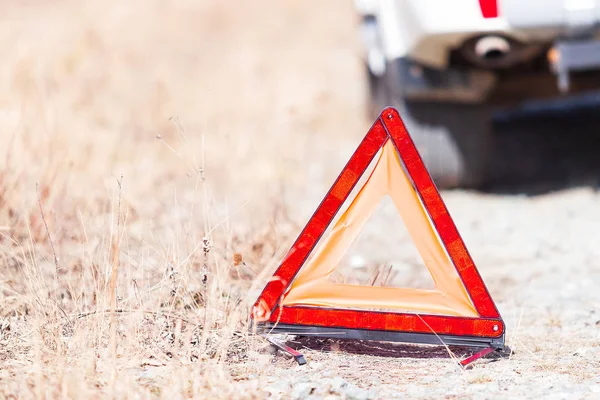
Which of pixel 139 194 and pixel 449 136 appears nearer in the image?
pixel 139 194

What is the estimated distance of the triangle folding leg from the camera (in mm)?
2402

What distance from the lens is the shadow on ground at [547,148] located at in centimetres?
575

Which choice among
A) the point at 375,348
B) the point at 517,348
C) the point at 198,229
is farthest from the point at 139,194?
the point at 517,348

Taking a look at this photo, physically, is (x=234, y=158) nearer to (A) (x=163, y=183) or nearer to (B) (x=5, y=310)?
(A) (x=163, y=183)

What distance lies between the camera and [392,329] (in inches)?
94.8

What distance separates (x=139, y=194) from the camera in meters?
4.52

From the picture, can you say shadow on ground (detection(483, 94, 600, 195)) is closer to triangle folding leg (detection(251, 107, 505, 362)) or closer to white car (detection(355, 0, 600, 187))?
white car (detection(355, 0, 600, 187))

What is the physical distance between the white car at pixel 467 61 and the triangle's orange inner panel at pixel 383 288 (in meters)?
1.87

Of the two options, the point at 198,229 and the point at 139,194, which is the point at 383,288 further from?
the point at 139,194

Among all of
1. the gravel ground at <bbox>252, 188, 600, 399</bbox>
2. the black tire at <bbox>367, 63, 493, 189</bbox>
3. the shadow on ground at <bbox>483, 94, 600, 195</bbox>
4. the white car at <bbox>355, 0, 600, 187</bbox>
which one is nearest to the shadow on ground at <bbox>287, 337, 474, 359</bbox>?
the gravel ground at <bbox>252, 188, 600, 399</bbox>

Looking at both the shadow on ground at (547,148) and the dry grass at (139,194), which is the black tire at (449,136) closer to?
the shadow on ground at (547,148)

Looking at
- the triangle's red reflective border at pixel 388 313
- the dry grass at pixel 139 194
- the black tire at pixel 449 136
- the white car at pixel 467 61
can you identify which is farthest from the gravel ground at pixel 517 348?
the white car at pixel 467 61

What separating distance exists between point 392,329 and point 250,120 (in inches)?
186

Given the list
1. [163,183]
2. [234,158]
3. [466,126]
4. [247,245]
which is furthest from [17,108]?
[466,126]
